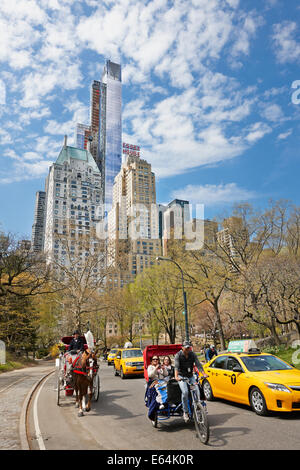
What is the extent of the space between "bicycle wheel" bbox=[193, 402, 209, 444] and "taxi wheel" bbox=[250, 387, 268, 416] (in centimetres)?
243

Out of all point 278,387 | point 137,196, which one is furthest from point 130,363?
point 137,196

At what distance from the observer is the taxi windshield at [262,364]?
8805 millimetres

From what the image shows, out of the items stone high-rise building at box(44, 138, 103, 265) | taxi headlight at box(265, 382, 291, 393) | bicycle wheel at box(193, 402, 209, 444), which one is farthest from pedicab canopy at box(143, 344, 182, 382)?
stone high-rise building at box(44, 138, 103, 265)

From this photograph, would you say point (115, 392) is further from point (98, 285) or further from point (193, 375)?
point (98, 285)

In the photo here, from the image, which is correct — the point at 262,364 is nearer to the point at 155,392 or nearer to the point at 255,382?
the point at 255,382

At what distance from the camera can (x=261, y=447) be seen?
555 cm

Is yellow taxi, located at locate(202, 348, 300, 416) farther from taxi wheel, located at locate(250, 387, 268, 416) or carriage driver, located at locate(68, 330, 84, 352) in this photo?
carriage driver, located at locate(68, 330, 84, 352)

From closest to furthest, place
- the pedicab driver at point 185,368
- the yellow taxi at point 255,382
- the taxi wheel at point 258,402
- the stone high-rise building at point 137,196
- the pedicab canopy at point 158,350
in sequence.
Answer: the pedicab driver at point 185,368, the yellow taxi at point 255,382, the taxi wheel at point 258,402, the pedicab canopy at point 158,350, the stone high-rise building at point 137,196

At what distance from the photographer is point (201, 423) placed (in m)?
6.10

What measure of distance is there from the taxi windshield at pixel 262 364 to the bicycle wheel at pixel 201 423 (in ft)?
9.99

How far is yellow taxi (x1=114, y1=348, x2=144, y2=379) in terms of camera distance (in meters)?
18.5

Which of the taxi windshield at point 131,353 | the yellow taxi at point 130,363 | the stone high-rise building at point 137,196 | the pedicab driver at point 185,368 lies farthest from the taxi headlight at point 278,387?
the stone high-rise building at point 137,196

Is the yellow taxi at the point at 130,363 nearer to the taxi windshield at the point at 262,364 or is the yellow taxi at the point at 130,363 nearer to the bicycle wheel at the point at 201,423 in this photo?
the taxi windshield at the point at 262,364
